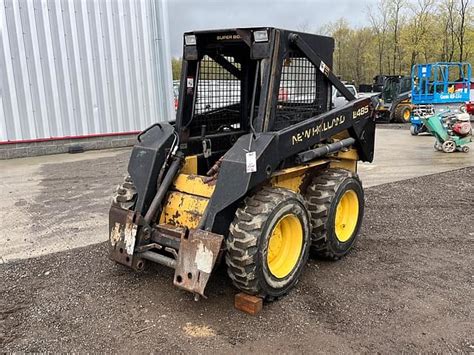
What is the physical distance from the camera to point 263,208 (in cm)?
355

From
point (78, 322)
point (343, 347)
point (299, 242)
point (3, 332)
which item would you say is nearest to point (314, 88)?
point (299, 242)

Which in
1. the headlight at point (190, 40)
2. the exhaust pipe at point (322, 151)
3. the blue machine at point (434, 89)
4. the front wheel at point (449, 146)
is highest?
the headlight at point (190, 40)

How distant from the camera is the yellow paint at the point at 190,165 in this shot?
4.41 meters

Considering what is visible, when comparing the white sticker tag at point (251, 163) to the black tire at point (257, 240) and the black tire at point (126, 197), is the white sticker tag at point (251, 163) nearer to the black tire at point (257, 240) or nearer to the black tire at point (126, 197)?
the black tire at point (257, 240)

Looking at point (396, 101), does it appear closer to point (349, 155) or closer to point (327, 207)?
point (349, 155)

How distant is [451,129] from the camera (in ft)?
37.7

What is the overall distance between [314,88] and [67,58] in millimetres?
9154

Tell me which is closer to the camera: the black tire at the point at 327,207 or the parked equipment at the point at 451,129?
the black tire at the point at 327,207

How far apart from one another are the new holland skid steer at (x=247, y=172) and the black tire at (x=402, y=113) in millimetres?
15896

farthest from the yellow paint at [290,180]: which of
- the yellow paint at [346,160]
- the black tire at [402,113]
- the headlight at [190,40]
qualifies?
the black tire at [402,113]

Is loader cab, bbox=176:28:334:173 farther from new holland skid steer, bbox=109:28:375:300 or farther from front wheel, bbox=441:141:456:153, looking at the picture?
front wheel, bbox=441:141:456:153

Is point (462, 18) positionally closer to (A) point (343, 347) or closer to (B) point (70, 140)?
(B) point (70, 140)

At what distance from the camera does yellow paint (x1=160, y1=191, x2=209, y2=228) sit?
13.0ft

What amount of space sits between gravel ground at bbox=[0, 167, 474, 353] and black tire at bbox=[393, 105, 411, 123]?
15813 millimetres
